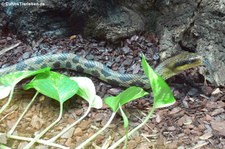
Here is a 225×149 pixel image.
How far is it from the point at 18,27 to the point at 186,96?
2.27 metres

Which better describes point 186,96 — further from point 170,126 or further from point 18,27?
Result: point 18,27

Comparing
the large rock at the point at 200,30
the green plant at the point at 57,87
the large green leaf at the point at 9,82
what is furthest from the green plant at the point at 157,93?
the large rock at the point at 200,30

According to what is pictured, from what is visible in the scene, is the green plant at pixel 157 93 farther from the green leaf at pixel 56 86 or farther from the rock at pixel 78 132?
the green leaf at pixel 56 86

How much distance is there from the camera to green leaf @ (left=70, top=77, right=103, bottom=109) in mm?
3072

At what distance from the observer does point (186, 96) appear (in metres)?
3.59

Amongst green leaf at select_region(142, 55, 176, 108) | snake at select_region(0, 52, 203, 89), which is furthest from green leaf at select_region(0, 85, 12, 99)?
green leaf at select_region(142, 55, 176, 108)

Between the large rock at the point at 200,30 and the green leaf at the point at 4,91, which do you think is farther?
the large rock at the point at 200,30

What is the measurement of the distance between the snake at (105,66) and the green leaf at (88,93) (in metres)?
0.60

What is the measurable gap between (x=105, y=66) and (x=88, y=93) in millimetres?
853

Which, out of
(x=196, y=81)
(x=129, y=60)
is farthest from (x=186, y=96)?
(x=129, y=60)

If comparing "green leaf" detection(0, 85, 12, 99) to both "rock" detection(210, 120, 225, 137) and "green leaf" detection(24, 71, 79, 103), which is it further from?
"rock" detection(210, 120, 225, 137)

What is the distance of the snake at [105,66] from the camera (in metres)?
3.76

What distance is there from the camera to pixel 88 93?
10.3 feet

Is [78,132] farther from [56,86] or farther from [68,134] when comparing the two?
[56,86]
